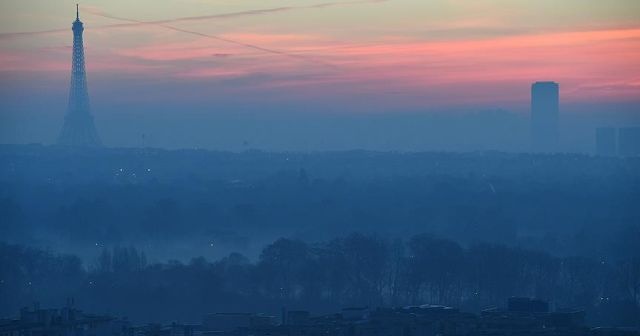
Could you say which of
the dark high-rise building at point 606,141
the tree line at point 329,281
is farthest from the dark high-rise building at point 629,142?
the tree line at point 329,281

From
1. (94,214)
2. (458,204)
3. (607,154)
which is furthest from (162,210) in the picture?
(607,154)

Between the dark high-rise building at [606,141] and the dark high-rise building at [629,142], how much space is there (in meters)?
1.36


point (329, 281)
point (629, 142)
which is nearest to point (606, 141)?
point (629, 142)

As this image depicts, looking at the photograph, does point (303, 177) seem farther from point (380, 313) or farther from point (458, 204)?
point (380, 313)

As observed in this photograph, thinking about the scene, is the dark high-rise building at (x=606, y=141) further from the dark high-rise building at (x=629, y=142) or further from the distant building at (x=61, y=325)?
the distant building at (x=61, y=325)

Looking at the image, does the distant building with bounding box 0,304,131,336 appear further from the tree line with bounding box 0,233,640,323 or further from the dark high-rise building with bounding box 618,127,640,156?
the dark high-rise building with bounding box 618,127,640,156

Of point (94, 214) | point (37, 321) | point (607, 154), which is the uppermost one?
point (607, 154)

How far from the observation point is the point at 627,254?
51625mm

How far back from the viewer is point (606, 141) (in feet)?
472

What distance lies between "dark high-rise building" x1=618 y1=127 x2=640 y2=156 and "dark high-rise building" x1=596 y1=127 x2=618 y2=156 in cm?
136

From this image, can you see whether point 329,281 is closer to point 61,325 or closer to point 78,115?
point 61,325

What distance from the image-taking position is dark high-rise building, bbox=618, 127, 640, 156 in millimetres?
139375

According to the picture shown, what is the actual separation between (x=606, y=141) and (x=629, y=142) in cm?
402

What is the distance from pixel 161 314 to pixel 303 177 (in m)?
53.6
